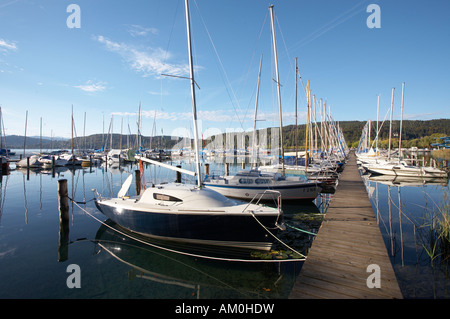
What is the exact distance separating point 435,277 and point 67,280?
34.8 ft

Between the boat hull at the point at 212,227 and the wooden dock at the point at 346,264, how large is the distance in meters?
1.86

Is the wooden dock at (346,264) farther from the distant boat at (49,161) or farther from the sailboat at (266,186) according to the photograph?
the distant boat at (49,161)

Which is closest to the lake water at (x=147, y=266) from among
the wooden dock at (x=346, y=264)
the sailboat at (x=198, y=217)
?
the sailboat at (x=198, y=217)

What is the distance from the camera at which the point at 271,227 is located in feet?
24.0

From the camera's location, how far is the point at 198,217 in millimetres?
7453

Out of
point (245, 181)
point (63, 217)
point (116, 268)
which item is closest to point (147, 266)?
point (116, 268)

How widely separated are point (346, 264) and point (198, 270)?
14.0 ft

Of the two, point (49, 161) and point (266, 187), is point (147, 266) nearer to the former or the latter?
point (266, 187)

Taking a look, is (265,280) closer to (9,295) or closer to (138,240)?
(138,240)

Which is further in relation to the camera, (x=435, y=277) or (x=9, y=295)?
(x=435, y=277)

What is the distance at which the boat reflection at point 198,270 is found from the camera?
586cm
